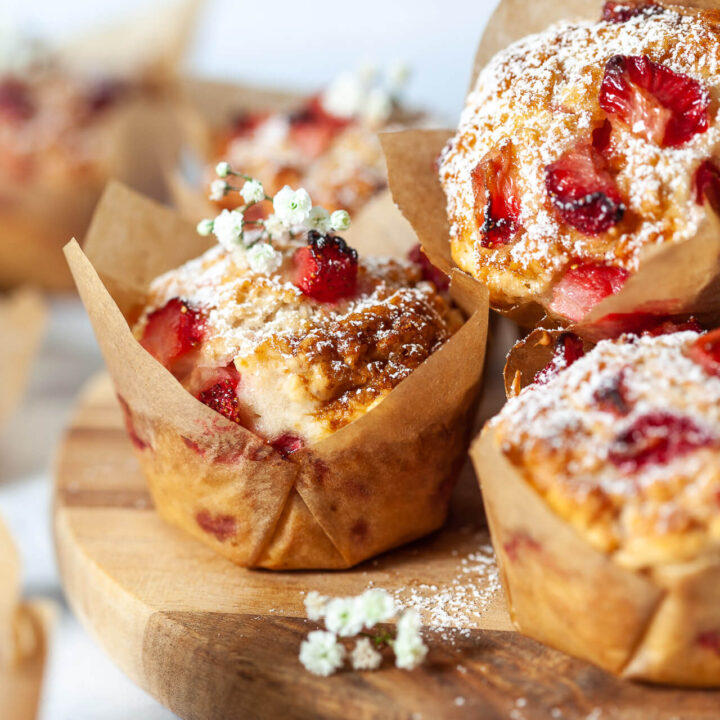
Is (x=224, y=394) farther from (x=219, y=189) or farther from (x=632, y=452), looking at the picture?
(x=632, y=452)

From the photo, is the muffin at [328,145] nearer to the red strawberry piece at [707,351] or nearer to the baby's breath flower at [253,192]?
the baby's breath flower at [253,192]

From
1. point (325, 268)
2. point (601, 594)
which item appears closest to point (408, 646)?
point (601, 594)

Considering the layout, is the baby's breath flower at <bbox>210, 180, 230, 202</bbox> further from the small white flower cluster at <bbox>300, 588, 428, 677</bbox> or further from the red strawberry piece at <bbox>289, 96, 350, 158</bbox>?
the red strawberry piece at <bbox>289, 96, 350, 158</bbox>

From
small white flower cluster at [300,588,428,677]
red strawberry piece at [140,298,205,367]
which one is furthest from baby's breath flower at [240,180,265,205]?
small white flower cluster at [300,588,428,677]

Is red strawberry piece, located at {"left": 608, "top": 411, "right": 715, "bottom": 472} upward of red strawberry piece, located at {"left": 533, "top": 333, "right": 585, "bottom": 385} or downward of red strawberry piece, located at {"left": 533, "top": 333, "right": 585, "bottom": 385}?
upward

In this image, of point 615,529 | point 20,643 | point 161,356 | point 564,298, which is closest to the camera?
point 615,529

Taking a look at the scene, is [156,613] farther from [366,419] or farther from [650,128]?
[650,128]

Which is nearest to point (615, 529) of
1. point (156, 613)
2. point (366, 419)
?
point (366, 419)
